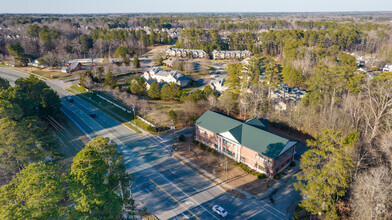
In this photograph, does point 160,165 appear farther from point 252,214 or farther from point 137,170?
point 252,214

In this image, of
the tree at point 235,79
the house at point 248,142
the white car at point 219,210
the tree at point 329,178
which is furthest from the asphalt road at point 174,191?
the tree at point 235,79

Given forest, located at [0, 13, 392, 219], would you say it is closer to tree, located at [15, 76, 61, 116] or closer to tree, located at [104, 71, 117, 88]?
tree, located at [15, 76, 61, 116]

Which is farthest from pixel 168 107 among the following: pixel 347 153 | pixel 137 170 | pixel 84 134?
pixel 347 153

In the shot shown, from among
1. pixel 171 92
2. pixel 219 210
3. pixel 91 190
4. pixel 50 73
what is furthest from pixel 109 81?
pixel 91 190

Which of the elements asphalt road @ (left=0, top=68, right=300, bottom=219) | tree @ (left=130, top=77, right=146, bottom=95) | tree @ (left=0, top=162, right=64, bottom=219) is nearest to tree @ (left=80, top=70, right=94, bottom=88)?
tree @ (left=130, top=77, right=146, bottom=95)

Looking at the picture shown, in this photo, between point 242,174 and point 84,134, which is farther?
point 84,134

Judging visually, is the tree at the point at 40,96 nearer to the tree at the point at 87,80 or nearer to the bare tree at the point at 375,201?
the tree at the point at 87,80

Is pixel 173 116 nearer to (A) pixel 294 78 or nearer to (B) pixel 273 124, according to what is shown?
(B) pixel 273 124
